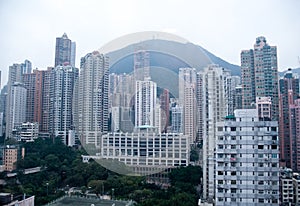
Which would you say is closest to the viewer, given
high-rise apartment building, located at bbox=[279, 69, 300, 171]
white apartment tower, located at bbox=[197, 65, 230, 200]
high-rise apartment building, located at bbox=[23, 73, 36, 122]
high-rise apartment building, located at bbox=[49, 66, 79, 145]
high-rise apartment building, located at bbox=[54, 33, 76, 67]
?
high-rise apartment building, located at bbox=[279, 69, 300, 171]

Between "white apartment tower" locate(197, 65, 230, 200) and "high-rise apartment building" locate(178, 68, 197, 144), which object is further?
"white apartment tower" locate(197, 65, 230, 200)

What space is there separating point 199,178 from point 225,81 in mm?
1417

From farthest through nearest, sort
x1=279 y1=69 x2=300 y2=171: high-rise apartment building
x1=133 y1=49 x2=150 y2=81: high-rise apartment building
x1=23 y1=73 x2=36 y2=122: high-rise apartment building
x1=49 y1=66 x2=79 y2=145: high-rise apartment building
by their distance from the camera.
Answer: x1=49 y1=66 x2=79 y2=145: high-rise apartment building < x1=23 y1=73 x2=36 y2=122: high-rise apartment building < x1=279 y1=69 x2=300 y2=171: high-rise apartment building < x1=133 y1=49 x2=150 y2=81: high-rise apartment building

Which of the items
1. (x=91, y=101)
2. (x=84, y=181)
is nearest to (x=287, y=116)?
(x=91, y=101)

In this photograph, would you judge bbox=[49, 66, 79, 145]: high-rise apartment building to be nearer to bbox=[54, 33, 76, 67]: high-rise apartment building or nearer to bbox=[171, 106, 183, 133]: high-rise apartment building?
bbox=[54, 33, 76, 67]: high-rise apartment building

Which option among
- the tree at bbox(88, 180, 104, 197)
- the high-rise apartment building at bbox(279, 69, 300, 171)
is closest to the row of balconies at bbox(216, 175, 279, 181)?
the high-rise apartment building at bbox(279, 69, 300, 171)

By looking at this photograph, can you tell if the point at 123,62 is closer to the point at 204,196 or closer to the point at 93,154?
the point at 204,196

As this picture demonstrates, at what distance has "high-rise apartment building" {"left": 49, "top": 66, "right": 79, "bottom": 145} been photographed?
6297 mm

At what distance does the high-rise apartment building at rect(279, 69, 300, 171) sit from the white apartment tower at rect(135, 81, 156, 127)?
1.52 metres

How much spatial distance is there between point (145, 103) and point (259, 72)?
2184 millimetres

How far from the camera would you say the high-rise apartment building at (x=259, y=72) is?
4.52 meters

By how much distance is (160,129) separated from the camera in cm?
492

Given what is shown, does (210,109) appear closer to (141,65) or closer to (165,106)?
(165,106)

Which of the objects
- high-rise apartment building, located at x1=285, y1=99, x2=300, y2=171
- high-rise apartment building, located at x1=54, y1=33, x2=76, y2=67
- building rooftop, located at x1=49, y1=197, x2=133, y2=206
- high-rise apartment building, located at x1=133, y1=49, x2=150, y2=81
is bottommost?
building rooftop, located at x1=49, y1=197, x2=133, y2=206
